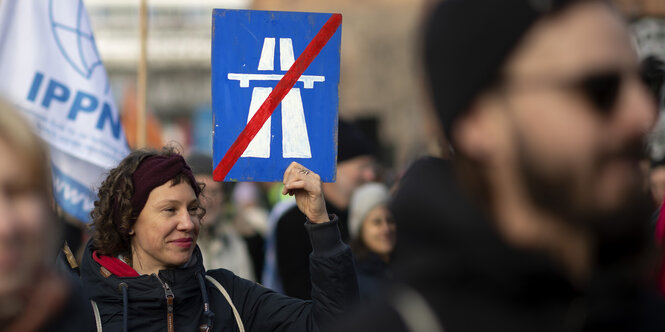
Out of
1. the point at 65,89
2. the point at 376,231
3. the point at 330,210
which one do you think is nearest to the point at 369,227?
the point at 376,231

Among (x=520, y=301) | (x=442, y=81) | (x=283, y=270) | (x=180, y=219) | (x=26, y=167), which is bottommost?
(x=283, y=270)

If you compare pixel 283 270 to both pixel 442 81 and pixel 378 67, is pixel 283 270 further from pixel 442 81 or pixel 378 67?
pixel 378 67

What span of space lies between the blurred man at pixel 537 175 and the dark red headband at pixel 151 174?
2.24m

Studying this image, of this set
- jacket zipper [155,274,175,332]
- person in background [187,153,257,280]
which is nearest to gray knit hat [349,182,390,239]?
person in background [187,153,257,280]

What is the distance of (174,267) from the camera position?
10.5 ft

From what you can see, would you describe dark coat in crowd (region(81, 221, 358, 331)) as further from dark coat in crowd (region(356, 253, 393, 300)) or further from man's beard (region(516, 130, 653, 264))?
man's beard (region(516, 130, 653, 264))

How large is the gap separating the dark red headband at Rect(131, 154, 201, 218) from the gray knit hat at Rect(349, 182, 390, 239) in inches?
88.5

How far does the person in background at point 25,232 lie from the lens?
117 centimetres

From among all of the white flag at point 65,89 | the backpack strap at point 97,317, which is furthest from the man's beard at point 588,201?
the white flag at point 65,89

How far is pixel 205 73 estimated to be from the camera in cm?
5256

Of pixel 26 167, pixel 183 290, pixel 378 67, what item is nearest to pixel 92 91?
pixel 183 290

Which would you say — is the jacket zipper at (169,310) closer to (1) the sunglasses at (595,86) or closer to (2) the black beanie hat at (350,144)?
(1) the sunglasses at (595,86)

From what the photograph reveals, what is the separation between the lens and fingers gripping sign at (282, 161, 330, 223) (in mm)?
3074

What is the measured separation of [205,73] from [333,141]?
50.3 m
